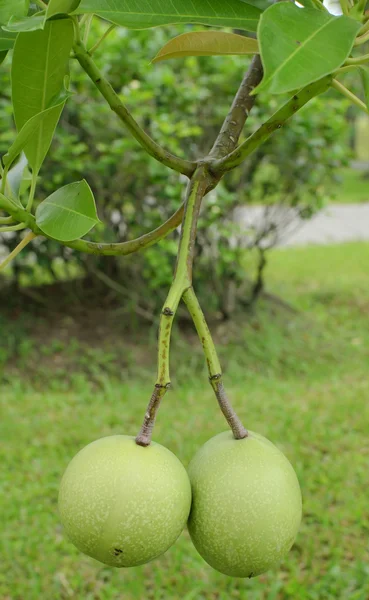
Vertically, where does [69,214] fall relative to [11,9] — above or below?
below

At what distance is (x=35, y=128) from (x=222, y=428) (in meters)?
2.36

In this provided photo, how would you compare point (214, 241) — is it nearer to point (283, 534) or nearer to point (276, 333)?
point (276, 333)

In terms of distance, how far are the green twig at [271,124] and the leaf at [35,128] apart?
0.17 meters

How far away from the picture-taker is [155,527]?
2.18ft

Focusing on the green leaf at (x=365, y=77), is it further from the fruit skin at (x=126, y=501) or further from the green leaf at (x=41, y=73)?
the fruit skin at (x=126, y=501)

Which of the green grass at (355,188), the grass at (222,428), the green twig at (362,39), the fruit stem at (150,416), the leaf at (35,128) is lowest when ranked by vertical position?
the grass at (222,428)

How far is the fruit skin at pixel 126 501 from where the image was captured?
66 centimetres

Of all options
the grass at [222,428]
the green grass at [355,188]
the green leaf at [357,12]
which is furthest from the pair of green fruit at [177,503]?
the green grass at [355,188]

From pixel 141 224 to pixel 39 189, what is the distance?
0.59 meters

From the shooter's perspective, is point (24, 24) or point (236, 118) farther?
point (236, 118)

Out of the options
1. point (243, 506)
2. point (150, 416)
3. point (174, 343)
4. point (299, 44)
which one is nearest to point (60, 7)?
point (299, 44)

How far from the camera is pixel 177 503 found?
67 cm

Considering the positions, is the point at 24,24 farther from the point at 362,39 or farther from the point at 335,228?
the point at 335,228

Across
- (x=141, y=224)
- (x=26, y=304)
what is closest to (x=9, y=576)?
(x=141, y=224)
